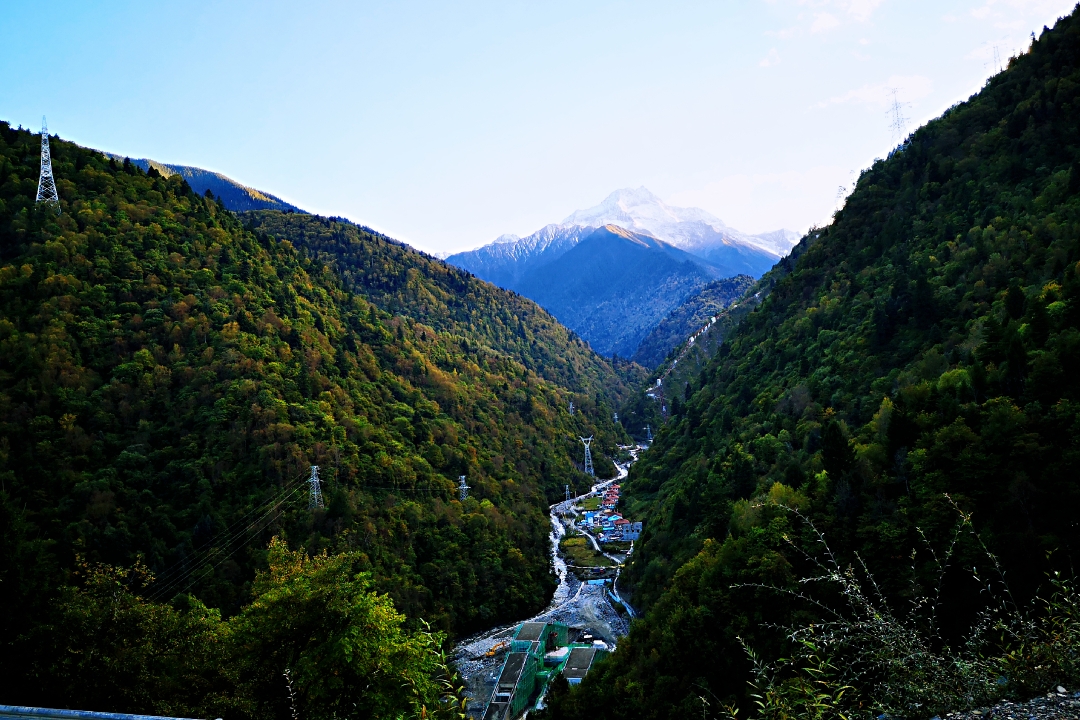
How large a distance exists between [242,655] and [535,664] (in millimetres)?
28695

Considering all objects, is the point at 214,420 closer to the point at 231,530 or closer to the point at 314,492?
the point at 231,530

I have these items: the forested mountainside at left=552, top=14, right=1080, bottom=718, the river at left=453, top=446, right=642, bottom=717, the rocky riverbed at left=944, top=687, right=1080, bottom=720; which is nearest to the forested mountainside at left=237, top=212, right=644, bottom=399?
the river at left=453, top=446, right=642, bottom=717

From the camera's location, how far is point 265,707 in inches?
688

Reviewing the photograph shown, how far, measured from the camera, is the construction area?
3994cm

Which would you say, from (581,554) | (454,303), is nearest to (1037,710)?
(581,554)

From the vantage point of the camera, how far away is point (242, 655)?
19125 millimetres

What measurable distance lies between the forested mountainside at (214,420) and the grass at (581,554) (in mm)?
3714

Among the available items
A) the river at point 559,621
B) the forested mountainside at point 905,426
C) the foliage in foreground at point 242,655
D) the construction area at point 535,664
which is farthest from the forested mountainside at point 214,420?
the forested mountainside at point 905,426

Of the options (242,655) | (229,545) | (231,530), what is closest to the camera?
(242,655)

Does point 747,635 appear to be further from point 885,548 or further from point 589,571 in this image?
point 589,571

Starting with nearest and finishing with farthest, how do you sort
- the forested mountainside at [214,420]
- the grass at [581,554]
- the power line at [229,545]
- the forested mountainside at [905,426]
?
the forested mountainside at [905,426] → the power line at [229,545] → the forested mountainside at [214,420] → the grass at [581,554]

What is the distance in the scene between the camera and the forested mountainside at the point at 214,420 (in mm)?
44906

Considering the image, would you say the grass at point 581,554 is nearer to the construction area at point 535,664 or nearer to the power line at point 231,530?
the construction area at point 535,664

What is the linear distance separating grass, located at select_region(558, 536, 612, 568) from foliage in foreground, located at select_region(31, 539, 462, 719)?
51.0m
